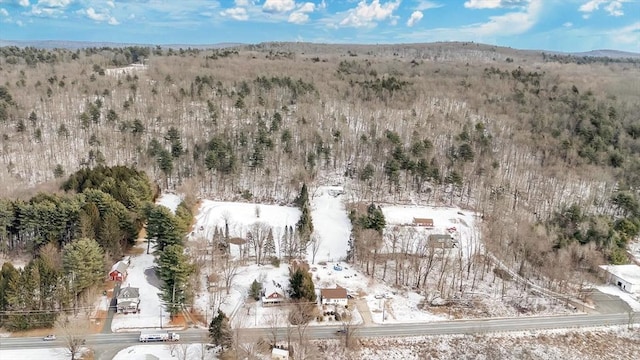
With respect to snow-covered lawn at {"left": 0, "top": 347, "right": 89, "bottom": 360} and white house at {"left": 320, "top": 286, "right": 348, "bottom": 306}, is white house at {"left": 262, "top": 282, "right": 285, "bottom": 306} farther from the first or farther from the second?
snow-covered lawn at {"left": 0, "top": 347, "right": 89, "bottom": 360}

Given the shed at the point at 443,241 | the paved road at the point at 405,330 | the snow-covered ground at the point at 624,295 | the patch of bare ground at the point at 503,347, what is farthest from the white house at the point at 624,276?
the shed at the point at 443,241

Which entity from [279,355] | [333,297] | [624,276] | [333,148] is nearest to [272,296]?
[333,297]

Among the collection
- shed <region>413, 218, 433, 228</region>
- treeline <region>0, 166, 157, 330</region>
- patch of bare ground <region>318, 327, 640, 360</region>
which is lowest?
patch of bare ground <region>318, 327, 640, 360</region>

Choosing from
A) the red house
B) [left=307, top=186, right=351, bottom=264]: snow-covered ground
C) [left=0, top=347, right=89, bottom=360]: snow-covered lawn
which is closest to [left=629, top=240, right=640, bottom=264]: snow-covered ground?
[left=307, top=186, right=351, bottom=264]: snow-covered ground

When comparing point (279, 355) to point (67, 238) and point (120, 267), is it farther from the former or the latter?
point (67, 238)

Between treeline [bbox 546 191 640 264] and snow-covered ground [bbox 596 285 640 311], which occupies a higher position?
treeline [bbox 546 191 640 264]

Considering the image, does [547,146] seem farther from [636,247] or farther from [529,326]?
[529,326]

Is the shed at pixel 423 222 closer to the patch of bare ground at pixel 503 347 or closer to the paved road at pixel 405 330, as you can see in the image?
the paved road at pixel 405 330
